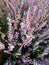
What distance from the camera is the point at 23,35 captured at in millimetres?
1165

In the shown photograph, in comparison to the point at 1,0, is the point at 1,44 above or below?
below

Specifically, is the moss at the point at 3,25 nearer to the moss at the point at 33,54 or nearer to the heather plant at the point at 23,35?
the heather plant at the point at 23,35

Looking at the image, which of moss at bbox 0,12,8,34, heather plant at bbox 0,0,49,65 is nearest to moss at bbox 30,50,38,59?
heather plant at bbox 0,0,49,65

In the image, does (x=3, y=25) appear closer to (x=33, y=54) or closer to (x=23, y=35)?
(x=23, y=35)

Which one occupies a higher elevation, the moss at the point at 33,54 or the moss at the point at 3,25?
the moss at the point at 3,25

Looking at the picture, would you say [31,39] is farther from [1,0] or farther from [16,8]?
[1,0]

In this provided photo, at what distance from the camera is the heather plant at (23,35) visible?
1130 millimetres

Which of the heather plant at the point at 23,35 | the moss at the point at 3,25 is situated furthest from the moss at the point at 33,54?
the moss at the point at 3,25

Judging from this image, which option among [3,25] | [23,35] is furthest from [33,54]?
[3,25]

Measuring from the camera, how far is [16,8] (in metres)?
1.24

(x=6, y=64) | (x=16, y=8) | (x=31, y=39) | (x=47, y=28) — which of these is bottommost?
(x=6, y=64)

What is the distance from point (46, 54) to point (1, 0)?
463mm

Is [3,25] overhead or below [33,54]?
overhead

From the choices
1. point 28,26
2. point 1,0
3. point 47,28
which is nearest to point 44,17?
point 47,28
